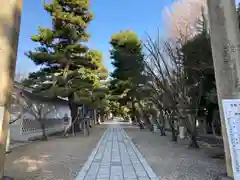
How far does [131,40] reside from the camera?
18203mm

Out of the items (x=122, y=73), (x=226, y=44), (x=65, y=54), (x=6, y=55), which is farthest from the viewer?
(x=122, y=73)

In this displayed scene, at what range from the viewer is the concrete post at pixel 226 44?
9.65 feet

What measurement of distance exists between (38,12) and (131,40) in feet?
25.2

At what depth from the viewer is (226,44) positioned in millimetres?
2988

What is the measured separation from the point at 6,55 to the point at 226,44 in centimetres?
318

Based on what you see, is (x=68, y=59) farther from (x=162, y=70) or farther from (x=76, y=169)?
(x=76, y=169)

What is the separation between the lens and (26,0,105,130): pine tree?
12734mm

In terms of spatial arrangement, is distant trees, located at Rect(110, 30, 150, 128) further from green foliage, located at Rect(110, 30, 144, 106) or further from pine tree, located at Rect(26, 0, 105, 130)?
pine tree, located at Rect(26, 0, 105, 130)

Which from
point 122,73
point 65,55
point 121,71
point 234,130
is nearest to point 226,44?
point 234,130

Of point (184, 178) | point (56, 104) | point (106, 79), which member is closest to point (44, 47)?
point (56, 104)

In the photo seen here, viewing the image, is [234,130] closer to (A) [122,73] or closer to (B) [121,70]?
(A) [122,73]

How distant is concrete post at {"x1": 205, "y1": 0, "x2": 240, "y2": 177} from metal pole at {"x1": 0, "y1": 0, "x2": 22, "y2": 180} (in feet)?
9.86

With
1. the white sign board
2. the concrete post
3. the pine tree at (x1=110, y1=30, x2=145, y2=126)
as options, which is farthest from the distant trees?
the white sign board

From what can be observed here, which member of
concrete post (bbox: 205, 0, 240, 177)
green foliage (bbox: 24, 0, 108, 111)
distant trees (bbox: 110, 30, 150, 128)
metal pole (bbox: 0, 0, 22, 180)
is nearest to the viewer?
concrete post (bbox: 205, 0, 240, 177)
